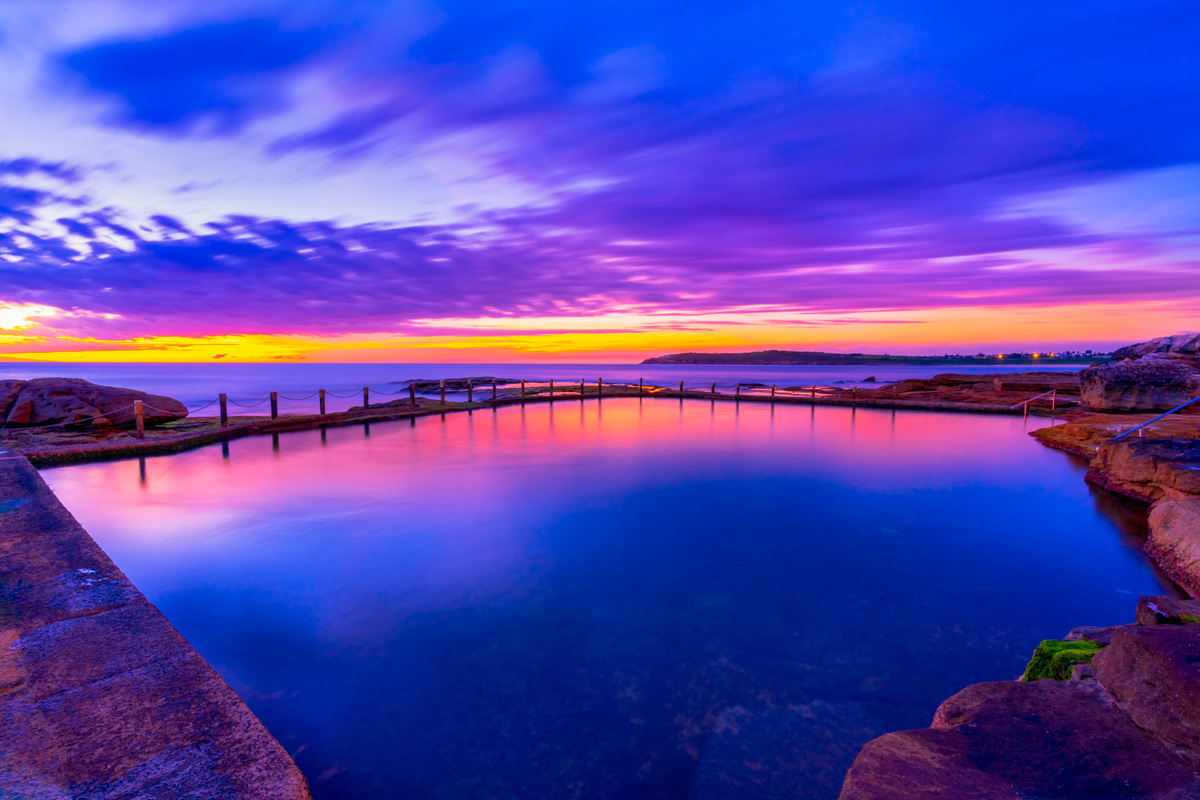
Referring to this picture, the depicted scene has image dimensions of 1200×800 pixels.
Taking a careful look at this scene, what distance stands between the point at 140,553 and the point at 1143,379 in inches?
986

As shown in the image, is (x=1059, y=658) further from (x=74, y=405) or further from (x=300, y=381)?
(x=300, y=381)

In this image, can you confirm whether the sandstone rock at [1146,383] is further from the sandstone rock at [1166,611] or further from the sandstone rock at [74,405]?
the sandstone rock at [74,405]

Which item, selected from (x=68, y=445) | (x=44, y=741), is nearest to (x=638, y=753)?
(x=44, y=741)

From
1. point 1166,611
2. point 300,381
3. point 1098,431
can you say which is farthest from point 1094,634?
point 300,381

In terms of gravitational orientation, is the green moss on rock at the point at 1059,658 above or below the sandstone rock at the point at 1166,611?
below

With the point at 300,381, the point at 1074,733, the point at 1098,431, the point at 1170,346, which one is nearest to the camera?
the point at 1074,733

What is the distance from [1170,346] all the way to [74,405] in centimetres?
3756

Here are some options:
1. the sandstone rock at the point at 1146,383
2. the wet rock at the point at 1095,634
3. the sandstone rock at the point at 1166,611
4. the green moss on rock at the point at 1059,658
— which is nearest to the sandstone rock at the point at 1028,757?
the green moss on rock at the point at 1059,658

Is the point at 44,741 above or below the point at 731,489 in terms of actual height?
above

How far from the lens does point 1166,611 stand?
12.6 ft

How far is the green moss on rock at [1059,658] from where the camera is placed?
3.36 meters

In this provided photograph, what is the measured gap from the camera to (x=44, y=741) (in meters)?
2.54

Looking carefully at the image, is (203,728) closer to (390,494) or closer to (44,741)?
(44,741)

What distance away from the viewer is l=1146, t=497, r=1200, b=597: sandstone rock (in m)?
5.79
